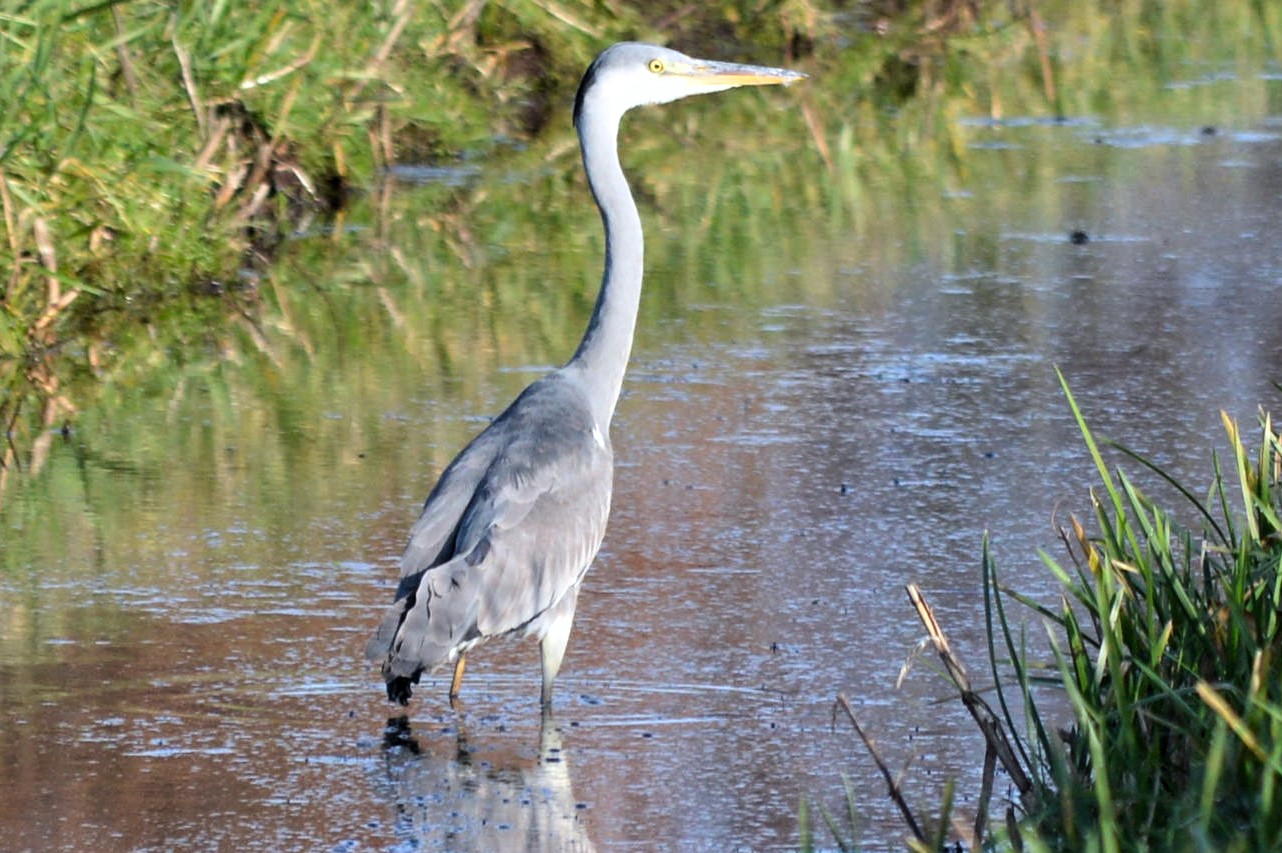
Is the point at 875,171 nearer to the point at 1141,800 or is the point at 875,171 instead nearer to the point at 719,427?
the point at 719,427

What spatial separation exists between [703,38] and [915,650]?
12990mm

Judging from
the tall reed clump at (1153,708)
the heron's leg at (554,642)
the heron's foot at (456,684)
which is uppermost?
the tall reed clump at (1153,708)

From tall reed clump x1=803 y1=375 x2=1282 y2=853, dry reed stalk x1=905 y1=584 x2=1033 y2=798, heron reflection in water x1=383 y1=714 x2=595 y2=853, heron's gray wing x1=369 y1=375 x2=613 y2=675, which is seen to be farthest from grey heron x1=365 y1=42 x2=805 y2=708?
dry reed stalk x1=905 y1=584 x2=1033 y2=798

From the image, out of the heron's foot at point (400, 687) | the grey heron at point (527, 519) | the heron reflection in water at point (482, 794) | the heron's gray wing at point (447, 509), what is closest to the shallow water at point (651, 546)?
the heron reflection in water at point (482, 794)

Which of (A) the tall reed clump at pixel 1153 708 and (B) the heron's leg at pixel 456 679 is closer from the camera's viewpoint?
(A) the tall reed clump at pixel 1153 708

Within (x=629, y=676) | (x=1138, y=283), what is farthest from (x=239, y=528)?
(x=1138, y=283)

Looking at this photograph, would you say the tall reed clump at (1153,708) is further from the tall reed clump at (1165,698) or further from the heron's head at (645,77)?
the heron's head at (645,77)

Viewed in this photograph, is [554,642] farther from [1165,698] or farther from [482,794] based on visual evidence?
[1165,698]

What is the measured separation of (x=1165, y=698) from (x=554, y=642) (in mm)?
1828

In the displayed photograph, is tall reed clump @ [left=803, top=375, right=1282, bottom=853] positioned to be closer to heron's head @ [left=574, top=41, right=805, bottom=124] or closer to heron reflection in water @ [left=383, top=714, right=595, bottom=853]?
heron reflection in water @ [left=383, top=714, right=595, bottom=853]

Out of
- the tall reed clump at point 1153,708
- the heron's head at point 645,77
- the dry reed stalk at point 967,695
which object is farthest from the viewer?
the heron's head at point 645,77

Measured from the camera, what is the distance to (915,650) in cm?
395

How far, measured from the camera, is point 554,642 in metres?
5.38

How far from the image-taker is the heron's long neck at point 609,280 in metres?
6.04
